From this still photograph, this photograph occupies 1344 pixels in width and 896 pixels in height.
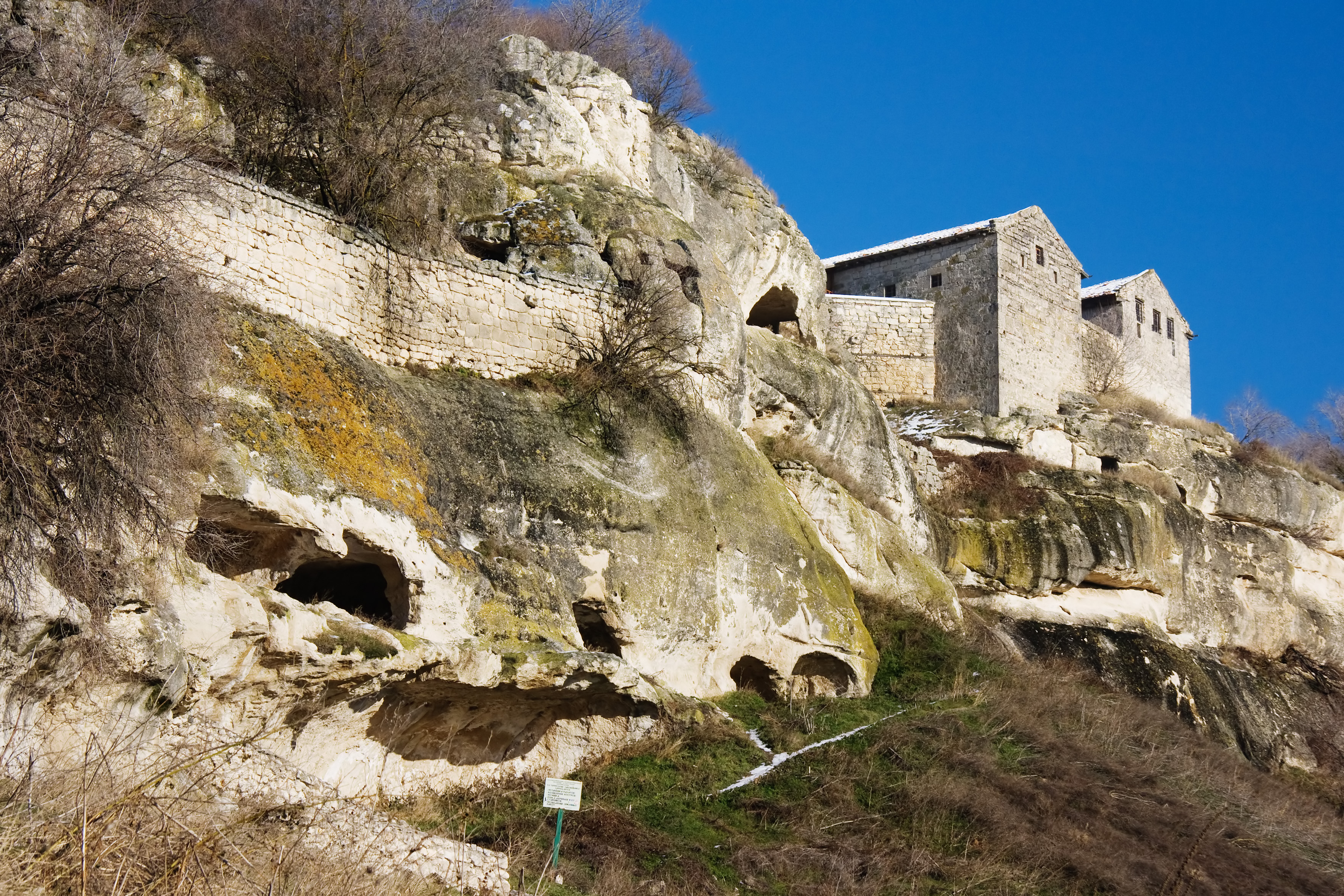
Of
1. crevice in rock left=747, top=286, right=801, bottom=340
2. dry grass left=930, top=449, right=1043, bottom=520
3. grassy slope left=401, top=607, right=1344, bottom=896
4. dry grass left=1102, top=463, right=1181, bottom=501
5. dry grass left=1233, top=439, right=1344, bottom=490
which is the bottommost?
grassy slope left=401, top=607, right=1344, bottom=896

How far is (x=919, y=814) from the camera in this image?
1212cm

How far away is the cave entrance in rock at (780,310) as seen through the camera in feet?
78.4

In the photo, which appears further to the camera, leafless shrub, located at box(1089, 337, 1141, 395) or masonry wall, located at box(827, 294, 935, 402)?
leafless shrub, located at box(1089, 337, 1141, 395)

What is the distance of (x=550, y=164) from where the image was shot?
57.0ft

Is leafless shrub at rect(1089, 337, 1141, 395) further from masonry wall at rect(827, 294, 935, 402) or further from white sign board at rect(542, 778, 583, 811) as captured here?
white sign board at rect(542, 778, 583, 811)

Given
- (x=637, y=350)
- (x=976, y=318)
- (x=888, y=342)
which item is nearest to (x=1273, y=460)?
(x=976, y=318)

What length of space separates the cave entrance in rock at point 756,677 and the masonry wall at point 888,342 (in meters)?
13.6

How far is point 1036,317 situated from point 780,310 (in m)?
8.26

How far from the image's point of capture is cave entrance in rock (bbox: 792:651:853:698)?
16031 mm

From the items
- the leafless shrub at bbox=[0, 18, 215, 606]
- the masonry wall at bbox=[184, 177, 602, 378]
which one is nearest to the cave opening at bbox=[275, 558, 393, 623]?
the leafless shrub at bbox=[0, 18, 215, 606]

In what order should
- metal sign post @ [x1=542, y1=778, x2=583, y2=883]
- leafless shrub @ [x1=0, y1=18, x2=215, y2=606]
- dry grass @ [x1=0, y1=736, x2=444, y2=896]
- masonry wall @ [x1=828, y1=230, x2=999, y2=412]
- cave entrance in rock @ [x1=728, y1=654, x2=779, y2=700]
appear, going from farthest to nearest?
masonry wall @ [x1=828, y1=230, x2=999, y2=412] → cave entrance in rock @ [x1=728, y1=654, x2=779, y2=700] → metal sign post @ [x1=542, y1=778, x2=583, y2=883] → leafless shrub @ [x1=0, y1=18, x2=215, y2=606] → dry grass @ [x1=0, y1=736, x2=444, y2=896]

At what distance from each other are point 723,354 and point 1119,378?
18.9 metres

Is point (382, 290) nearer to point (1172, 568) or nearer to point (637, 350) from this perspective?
point (637, 350)

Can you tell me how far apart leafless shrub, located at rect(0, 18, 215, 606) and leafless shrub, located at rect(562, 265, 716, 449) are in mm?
5639
